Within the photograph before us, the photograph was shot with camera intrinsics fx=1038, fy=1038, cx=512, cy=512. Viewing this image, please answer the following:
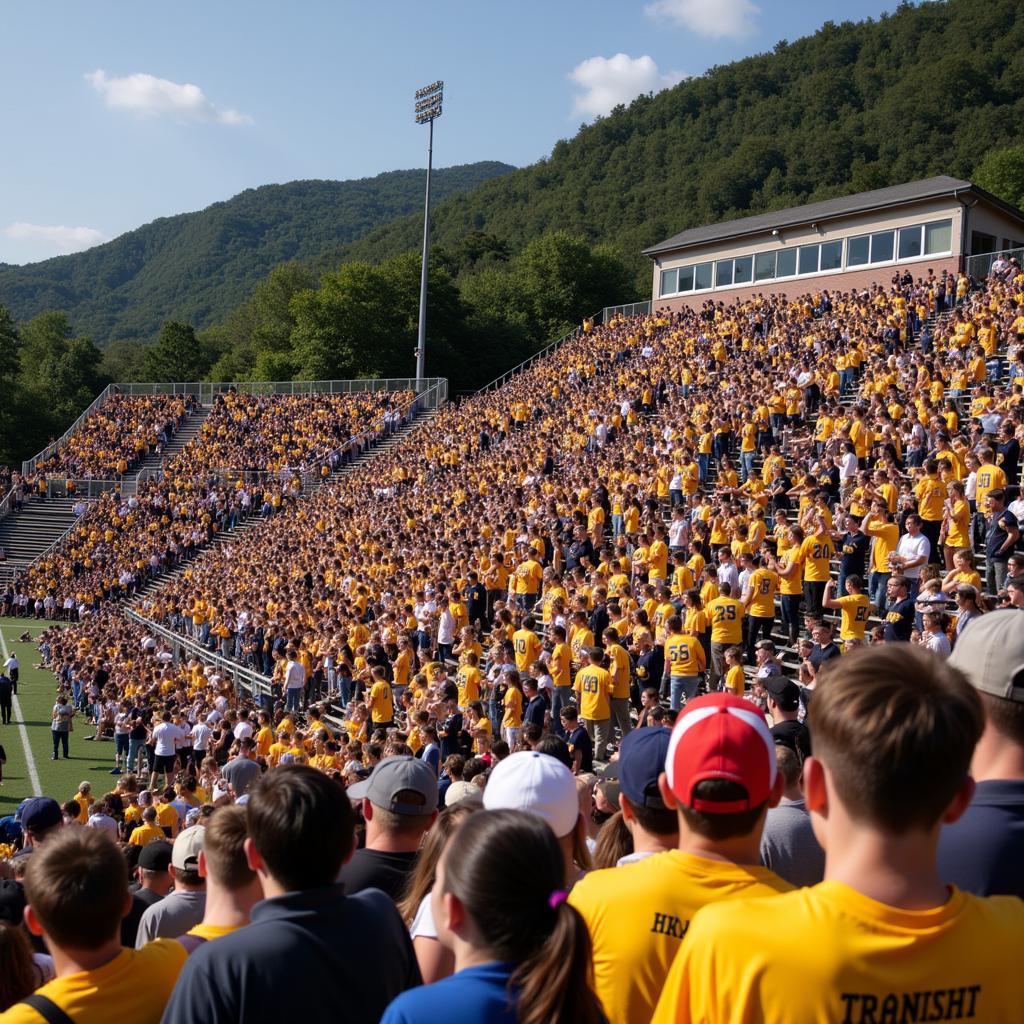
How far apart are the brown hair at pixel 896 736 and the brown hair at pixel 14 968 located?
271 cm

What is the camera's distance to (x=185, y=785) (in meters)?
11.4

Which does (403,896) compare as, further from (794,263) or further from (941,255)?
(794,263)

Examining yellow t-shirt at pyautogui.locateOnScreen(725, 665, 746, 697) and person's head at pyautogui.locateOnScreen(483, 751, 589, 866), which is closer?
person's head at pyautogui.locateOnScreen(483, 751, 589, 866)

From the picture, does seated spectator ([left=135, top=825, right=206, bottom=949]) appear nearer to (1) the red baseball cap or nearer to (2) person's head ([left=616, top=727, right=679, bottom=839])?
(2) person's head ([left=616, top=727, right=679, bottom=839])

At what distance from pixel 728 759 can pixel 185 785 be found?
1015cm

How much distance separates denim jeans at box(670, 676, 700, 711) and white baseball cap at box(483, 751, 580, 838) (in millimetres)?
8405

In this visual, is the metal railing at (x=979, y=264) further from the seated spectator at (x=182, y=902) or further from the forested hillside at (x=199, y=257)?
the forested hillside at (x=199, y=257)

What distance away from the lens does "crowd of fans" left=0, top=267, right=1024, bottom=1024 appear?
73.0 inches

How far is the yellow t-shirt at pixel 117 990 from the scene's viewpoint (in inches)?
106

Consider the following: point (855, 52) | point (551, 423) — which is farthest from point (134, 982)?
point (855, 52)

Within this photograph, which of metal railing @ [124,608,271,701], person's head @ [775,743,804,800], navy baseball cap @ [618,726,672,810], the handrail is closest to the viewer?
navy baseball cap @ [618,726,672,810]

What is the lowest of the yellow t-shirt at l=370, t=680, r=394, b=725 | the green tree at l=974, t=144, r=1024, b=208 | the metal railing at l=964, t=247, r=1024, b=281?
the yellow t-shirt at l=370, t=680, r=394, b=725

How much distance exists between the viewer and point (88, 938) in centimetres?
280

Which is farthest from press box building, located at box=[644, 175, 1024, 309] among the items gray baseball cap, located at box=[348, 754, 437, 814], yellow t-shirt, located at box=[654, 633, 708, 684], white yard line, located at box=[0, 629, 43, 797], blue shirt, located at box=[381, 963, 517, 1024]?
blue shirt, located at box=[381, 963, 517, 1024]
